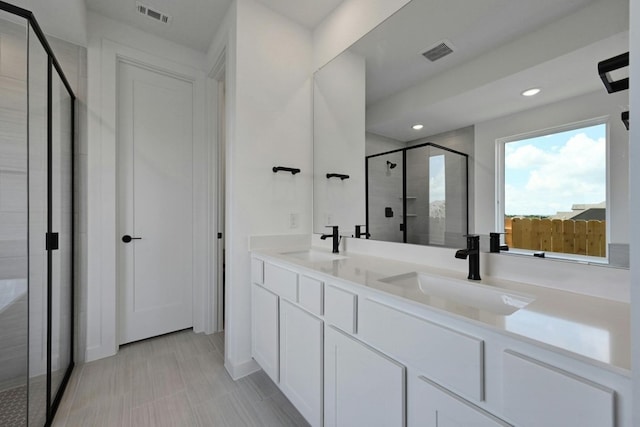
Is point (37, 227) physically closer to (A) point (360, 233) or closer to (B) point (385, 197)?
(A) point (360, 233)

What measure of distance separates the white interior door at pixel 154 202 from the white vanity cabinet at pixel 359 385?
189cm

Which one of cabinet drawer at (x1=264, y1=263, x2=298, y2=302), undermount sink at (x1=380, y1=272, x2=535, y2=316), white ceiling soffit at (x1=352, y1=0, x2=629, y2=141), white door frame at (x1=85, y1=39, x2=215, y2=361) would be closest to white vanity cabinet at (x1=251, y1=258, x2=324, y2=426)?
cabinet drawer at (x1=264, y1=263, x2=298, y2=302)

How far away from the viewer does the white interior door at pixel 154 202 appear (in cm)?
229

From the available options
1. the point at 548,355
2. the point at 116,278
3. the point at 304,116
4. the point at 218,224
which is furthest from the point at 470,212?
the point at 116,278

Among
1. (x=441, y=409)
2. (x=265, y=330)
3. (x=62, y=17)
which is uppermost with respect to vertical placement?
(x=62, y=17)

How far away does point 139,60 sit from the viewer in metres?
2.29

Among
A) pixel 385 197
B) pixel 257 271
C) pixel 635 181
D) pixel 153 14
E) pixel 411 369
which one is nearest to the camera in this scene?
pixel 635 181

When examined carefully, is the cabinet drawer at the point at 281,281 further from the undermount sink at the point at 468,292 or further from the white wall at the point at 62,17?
the white wall at the point at 62,17

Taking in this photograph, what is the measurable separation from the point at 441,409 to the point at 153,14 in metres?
2.96

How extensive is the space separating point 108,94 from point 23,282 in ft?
4.88

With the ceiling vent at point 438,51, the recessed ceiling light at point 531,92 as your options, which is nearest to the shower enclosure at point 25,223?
the ceiling vent at point 438,51

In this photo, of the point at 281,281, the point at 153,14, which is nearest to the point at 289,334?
the point at 281,281

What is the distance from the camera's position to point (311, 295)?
1.33 meters

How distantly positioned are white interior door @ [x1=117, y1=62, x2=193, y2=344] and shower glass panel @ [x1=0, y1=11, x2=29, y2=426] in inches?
33.8
